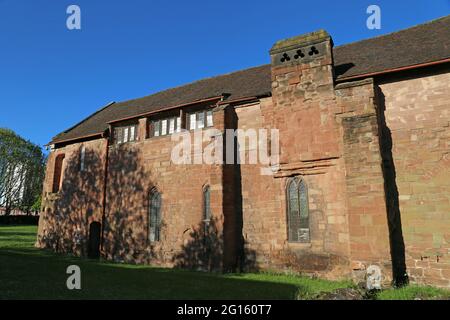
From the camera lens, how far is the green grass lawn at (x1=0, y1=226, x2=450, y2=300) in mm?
8953

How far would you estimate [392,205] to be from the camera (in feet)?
37.6

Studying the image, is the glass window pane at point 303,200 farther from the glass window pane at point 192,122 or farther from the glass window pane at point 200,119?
the glass window pane at point 192,122

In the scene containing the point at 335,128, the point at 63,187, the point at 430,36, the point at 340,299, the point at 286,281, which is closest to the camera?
the point at 340,299

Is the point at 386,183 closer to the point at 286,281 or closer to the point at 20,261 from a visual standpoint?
the point at 286,281

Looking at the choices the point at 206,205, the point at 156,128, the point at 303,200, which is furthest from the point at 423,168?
the point at 156,128

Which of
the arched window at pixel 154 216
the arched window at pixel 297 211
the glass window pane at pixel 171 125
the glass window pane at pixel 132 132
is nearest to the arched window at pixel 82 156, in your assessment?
the glass window pane at pixel 132 132

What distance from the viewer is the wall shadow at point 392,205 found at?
11.0 metres

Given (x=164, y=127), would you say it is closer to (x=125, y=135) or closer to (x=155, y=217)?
(x=125, y=135)

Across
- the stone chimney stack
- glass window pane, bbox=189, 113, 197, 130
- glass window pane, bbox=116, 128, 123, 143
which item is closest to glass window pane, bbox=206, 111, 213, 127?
glass window pane, bbox=189, 113, 197, 130

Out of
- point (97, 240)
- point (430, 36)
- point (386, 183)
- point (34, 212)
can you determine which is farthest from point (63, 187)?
point (34, 212)

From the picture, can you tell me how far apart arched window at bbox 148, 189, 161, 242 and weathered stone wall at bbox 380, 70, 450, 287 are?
1069 centimetres

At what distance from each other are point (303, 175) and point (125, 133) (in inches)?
425

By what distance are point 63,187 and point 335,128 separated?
55.2 feet
